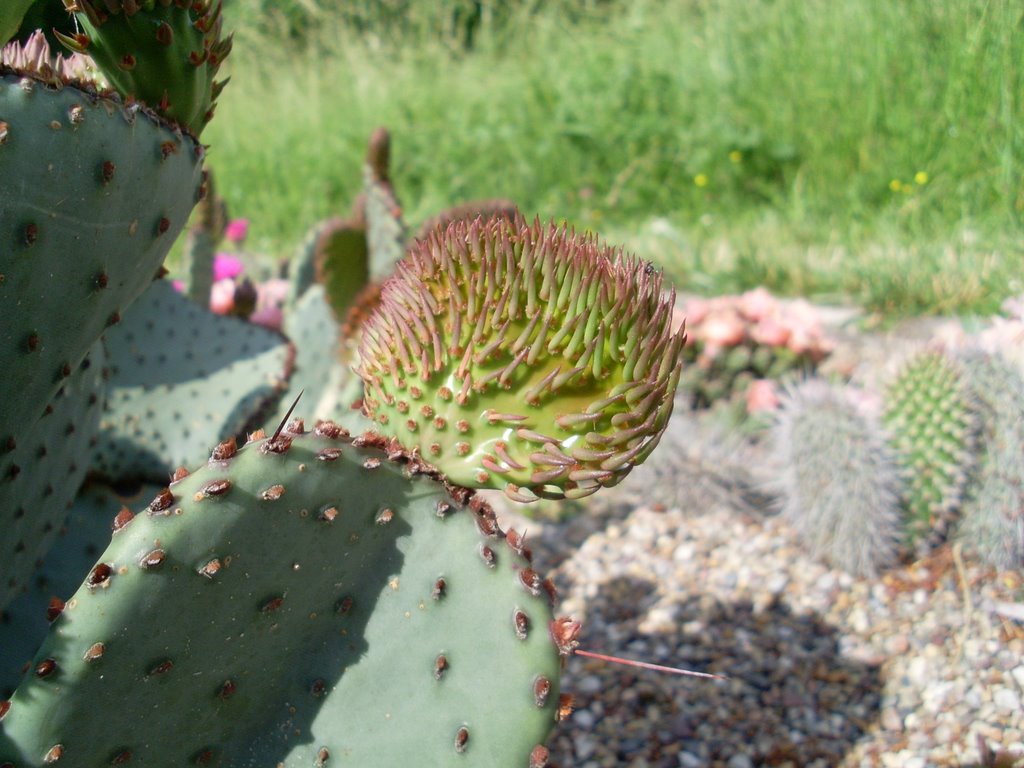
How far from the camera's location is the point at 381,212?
2.76m

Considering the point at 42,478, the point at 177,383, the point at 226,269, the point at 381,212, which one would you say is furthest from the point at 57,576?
the point at 226,269

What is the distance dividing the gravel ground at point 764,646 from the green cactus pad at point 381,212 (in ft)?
3.16

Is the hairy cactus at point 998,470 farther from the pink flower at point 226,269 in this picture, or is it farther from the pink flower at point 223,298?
the pink flower at point 226,269

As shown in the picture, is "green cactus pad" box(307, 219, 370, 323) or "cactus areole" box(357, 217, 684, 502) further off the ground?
"cactus areole" box(357, 217, 684, 502)

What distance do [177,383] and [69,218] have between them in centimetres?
153

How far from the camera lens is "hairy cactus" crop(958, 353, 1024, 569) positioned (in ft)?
7.48

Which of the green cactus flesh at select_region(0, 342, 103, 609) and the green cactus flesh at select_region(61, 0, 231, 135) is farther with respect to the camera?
the green cactus flesh at select_region(0, 342, 103, 609)

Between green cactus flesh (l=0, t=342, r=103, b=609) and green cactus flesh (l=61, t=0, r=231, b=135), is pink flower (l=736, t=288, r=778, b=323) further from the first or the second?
green cactus flesh (l=61, t=0, r=231, b=135)

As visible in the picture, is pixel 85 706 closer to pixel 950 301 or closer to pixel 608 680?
pixel 608 680

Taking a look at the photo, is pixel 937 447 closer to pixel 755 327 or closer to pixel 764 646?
pixel 764 646

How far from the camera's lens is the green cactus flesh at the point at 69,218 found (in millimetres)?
916

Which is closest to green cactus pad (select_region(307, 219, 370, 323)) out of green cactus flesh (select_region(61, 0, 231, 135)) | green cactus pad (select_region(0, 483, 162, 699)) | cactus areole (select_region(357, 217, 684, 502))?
green cactus pad (select_region(0, 483, 162, 699))

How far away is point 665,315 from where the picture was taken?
974mm

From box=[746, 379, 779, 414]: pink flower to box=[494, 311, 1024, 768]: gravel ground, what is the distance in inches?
16.4
